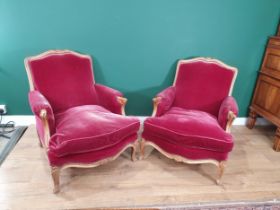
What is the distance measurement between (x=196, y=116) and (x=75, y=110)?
40.7 inches

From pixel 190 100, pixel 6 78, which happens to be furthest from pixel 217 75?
pixel 6 78

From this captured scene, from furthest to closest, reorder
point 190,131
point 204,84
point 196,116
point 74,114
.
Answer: point 204,84 < point 196,116 < point 74,114 < point 190,131

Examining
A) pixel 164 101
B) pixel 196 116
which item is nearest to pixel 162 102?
pixel 164 101

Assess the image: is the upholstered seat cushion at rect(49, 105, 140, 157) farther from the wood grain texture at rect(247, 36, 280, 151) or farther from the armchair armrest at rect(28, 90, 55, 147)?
the wood grain texture at rect(247, 36, 280, 151)

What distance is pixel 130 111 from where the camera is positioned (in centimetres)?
249

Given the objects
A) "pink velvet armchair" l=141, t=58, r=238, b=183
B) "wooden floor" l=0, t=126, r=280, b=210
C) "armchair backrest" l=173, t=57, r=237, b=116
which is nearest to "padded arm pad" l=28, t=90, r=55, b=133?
"wooden floor" l=0, t=126, r=280, b=210

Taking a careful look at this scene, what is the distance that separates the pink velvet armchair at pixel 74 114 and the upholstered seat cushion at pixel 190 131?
0.16 m

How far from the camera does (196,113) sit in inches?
75.6

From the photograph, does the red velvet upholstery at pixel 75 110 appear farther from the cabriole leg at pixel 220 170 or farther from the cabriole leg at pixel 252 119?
the cabriole leg at pixel 252 119

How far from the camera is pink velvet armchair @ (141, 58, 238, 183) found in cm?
160

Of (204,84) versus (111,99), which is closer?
(111,99)

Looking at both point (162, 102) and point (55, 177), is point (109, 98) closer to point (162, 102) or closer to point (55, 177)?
point (162, 102)

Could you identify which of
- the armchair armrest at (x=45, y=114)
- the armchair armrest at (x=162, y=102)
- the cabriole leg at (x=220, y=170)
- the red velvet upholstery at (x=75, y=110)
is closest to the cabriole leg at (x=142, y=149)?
the red velvet upholstery at (x=75, y=110)

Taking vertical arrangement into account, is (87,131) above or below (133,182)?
above
